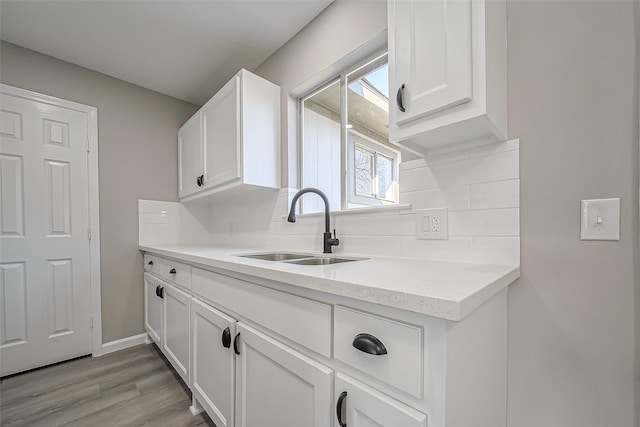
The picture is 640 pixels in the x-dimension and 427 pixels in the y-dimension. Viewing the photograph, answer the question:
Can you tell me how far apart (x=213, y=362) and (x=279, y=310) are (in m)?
0.65

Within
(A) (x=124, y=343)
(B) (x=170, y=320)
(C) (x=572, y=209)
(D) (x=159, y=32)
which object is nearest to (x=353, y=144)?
(C) (x=572, y=209)

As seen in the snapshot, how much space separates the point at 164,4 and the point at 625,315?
249 cm

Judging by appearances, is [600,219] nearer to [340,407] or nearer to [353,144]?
[340,407]

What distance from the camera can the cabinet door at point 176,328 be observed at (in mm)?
1548

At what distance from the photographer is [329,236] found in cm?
147

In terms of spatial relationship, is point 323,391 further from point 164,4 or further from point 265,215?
point 164,4

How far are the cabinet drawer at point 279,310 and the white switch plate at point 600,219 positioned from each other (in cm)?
81

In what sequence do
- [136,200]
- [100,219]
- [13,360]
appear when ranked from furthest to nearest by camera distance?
[136,200]
[100,219]
[13,360]

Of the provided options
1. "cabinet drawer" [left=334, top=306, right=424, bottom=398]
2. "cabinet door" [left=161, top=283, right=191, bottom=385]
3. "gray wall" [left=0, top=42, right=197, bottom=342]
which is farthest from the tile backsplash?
"gray wall" [left=0, top=42, right=197, bottom=342]

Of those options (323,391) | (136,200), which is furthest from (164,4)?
(323,391)

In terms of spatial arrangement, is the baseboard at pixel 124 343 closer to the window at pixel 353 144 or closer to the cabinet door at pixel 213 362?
the cabinet door at pixel 213 362

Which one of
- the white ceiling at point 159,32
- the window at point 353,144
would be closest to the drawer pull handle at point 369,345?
the window at point 353,144

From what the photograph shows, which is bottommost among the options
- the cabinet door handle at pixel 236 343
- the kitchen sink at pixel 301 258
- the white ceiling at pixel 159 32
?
the cabinet door handle at pixel 236 343

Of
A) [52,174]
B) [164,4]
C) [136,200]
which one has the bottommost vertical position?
[136,200]
